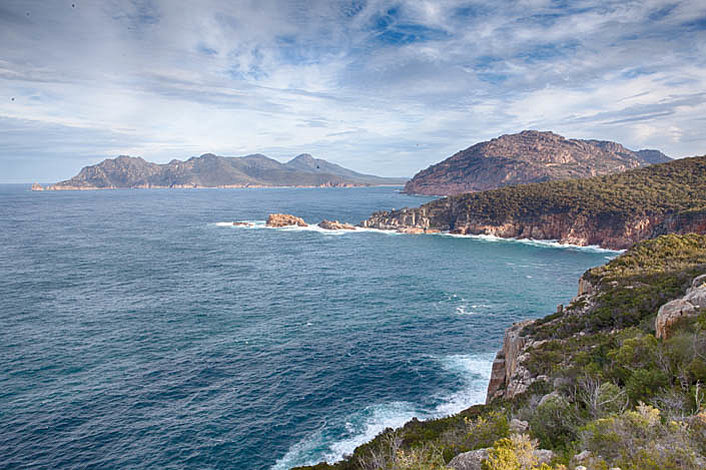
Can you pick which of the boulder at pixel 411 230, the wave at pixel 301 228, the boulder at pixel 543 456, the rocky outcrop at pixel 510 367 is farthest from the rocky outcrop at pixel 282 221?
the boulder at pixel 543 456

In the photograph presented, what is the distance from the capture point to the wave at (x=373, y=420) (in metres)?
25.1

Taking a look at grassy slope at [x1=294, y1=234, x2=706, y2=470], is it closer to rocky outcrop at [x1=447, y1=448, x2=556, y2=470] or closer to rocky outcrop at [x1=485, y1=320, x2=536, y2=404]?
rocky outcrop at [x1=447, y1=448, x2=556, y2=470]

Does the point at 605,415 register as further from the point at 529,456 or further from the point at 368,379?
the point at 368,379

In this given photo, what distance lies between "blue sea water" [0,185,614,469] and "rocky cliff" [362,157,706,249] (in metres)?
15.1

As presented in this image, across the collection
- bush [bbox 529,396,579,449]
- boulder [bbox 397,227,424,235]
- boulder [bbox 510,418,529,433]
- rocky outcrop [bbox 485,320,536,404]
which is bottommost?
rocky outcrop [bbox 485,320,536,404]

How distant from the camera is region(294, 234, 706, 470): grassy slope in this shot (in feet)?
34.6

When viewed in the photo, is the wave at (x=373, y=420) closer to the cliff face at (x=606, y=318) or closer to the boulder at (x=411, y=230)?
the cliff face at (x=606, y=318)

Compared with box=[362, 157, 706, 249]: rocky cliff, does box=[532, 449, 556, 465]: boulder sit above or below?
below

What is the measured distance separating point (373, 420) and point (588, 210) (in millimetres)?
94983

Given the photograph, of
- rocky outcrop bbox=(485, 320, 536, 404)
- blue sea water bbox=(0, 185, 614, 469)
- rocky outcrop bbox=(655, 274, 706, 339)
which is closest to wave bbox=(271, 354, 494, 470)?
blue sea water bbox=(0, 185, 614, 469)

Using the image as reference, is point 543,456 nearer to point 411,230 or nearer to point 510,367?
point 510,367

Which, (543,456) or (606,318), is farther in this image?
(606,318)

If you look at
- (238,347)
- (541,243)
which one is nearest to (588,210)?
(541,243)

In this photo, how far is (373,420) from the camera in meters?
28.6
